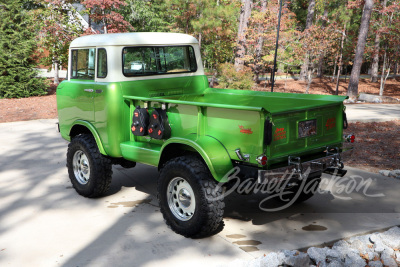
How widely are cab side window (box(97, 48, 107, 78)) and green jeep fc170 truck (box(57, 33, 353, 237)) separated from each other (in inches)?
0.5

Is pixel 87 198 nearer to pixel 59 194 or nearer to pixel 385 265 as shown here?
pixel 59 194

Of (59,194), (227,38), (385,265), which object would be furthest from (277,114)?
(227,38)

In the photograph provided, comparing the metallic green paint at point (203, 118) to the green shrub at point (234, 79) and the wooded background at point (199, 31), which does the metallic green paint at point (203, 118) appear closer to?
the green shrub at point (234, 79)

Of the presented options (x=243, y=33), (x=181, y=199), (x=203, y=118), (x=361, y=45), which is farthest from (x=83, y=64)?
(x=361, y=45)

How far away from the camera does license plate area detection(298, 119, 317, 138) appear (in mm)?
4515

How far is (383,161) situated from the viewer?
25.7 ft

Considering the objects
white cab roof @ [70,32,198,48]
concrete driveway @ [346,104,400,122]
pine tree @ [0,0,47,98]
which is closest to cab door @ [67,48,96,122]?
white cab roof @ [70,32,198,48]

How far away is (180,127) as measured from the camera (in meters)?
4.70

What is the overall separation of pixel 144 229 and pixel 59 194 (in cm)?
189

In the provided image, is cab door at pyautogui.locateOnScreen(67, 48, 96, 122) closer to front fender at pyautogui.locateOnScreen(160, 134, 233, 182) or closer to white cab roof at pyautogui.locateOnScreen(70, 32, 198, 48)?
white cab roof at pyautogui.locateOnScreen(70, 32, 198, 48)

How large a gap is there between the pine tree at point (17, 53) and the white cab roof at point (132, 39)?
39.0 feet

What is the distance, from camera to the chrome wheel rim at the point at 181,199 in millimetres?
4531

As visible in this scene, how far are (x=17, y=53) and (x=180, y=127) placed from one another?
14.1 m

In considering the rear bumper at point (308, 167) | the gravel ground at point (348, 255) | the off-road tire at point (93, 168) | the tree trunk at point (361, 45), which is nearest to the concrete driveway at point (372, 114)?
the tree trunk at point (361, 45)
